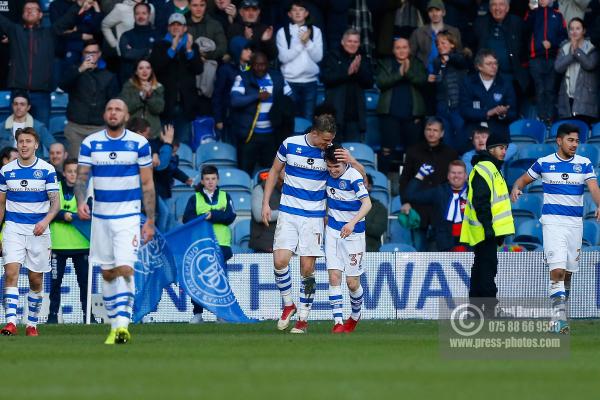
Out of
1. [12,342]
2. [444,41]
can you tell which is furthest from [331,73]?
[12,342]

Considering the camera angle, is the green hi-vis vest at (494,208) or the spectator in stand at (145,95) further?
the spectator in stand at (145,95)

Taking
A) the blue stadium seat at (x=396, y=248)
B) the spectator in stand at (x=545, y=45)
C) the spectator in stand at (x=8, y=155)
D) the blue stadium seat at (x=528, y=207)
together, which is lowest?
the blue stadium seat at (x=396, y=248)

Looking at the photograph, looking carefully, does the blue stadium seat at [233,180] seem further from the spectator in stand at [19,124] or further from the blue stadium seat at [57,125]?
the blue stadium seat at [57,125]

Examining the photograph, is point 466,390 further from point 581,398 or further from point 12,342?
point 12,342

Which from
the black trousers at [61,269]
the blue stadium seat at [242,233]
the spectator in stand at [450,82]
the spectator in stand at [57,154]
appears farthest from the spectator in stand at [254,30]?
the black trousers at [61,269]

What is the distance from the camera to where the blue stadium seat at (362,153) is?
22.5 m

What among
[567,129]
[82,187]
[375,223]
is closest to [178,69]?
[375,223]

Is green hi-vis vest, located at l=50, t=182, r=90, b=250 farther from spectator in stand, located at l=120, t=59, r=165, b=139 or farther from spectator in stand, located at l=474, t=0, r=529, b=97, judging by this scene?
spectator in stand, located at l=474, t=0, r=529, b=97

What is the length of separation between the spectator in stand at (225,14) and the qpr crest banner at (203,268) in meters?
5.89

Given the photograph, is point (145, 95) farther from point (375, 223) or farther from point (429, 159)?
point (429, 159)

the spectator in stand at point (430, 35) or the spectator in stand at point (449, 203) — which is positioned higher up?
the spectator in stand at point (430, 35)

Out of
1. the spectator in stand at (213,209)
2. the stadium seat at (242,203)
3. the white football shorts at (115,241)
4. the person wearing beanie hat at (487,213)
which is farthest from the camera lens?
the stadium seat at (242,203)

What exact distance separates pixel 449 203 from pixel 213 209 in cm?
369

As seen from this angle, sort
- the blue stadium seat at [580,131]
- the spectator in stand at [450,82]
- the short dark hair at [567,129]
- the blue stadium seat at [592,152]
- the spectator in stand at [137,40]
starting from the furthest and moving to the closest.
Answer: the blue stadium seat at [580,131] → the spectator in stand at [137,40] → the spectator in stand at [450,82] → the blue stadium seat at [592,152] → the short dark hair at [567,129]
